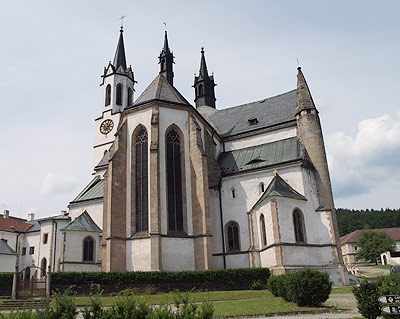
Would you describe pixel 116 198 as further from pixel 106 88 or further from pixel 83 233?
pixel 106 88

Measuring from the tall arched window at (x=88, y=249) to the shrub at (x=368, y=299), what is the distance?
26.4m

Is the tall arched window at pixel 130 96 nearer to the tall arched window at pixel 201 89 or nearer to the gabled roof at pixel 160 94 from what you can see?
the tall arched window at pixel 201 89

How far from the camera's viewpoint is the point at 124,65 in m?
50.6

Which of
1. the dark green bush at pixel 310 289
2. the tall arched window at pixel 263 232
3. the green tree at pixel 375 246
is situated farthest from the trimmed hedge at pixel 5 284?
the green tree at pixel 375 246

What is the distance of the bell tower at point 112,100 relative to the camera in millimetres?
47188

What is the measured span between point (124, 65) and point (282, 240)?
113 ft

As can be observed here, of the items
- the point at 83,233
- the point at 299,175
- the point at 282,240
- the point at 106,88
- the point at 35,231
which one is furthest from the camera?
the point at 106,88

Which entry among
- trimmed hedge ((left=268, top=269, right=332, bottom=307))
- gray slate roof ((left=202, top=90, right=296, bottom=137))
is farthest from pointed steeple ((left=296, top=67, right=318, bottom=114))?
trimmed hedge ((left=268, top=269, right=332, bottom=307))

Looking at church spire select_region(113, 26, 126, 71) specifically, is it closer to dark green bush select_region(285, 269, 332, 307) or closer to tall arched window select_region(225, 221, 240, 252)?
tall arched window select_region(225, 221, 240, 252)

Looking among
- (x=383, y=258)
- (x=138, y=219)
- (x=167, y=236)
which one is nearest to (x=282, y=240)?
(x=167, y=236)

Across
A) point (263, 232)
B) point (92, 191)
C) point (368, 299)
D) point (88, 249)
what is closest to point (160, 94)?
point (92, 191)

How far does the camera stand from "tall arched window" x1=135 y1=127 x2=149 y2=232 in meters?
28.0

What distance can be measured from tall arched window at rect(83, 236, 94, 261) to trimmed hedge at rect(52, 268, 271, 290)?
9533mm

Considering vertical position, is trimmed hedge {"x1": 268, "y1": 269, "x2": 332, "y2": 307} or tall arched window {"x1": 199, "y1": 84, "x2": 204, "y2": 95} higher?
tall arched window {"x1": 199, "y1": 84, "x2": 204, "y2": 95}
